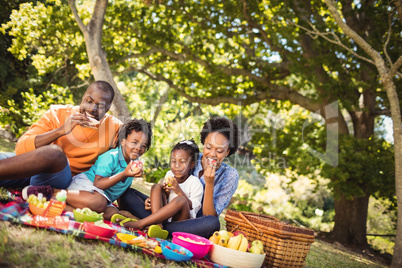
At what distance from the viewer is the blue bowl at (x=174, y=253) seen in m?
2.63

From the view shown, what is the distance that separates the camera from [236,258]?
2.84 m

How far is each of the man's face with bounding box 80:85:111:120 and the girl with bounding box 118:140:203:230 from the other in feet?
2.86

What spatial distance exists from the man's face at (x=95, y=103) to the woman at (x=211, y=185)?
0.90 meters

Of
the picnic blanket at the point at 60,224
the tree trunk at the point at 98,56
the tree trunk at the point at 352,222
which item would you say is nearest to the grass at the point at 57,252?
the picnic blanket at the point at 60,224

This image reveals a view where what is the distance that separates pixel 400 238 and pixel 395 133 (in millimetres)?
1745

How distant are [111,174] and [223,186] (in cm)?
115

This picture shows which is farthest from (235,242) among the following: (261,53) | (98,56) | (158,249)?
(261,53)

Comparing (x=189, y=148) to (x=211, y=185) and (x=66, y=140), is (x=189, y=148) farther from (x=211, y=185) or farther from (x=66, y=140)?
(x=66, y=140)

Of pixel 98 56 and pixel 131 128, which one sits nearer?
pixel 131 128

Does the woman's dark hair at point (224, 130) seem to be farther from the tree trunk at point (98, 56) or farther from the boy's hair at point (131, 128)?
the tree trunk at point (98, 56)

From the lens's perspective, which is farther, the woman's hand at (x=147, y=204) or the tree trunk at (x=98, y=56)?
the tree trunk at (x=98, y=56)

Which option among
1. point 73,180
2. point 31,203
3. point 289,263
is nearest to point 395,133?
point 289,263

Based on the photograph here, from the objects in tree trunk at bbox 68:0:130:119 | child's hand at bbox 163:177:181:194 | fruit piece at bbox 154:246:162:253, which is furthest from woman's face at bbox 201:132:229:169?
tree trunk at bbox 68:0:130:119

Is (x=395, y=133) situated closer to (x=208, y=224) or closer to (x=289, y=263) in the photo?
(x=289, y=263)
